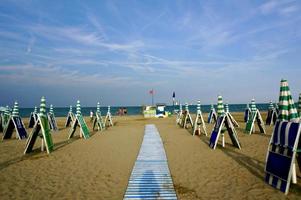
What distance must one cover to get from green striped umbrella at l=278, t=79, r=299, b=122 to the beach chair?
0.30 m

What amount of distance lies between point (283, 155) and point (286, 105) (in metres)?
1.38

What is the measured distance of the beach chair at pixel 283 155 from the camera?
579cm

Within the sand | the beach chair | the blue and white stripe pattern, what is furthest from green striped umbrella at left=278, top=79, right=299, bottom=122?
the blue and white stripe pattern

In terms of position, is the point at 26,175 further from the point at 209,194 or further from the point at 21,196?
the point at 209,194

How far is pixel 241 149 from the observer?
37.8ft

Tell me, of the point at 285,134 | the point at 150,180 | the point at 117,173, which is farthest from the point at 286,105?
the point at 117,173

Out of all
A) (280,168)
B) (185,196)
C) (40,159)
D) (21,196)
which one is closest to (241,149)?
(280,168)

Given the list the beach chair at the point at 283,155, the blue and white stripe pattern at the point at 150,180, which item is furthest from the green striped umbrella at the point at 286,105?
the blue and white stripe pattern at the point at 150,180

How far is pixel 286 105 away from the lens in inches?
273

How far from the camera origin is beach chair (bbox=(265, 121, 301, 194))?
→ 228 inches

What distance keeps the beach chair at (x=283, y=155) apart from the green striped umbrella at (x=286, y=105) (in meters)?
0.30

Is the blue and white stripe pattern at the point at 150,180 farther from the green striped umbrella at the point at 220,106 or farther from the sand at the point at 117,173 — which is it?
the green striped umbrella at the point at 220,106

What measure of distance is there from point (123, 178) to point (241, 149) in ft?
19.9

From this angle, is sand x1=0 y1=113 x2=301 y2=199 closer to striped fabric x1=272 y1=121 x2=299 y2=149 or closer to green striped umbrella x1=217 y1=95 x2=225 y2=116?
striped fabric x1=272 y1=121 x2=299 y2=149
